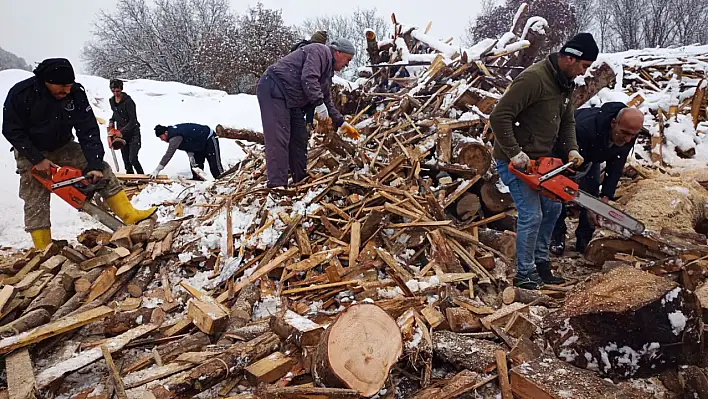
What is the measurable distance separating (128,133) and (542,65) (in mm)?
6943

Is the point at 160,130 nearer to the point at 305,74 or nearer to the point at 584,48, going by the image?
the point at 305,74

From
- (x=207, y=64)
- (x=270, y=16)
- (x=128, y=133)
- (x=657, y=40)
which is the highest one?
(x=270, y=16)

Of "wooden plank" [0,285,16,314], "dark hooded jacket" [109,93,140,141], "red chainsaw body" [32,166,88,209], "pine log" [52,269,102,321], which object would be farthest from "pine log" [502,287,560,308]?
"dark hooded jacket" [109,93,140,141]

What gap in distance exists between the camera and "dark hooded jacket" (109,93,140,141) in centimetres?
712

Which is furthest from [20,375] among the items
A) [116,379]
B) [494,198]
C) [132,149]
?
[132,149]

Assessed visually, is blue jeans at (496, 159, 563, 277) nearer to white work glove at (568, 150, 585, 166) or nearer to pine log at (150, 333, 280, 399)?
white work glove at (568, 150, 585, 166)

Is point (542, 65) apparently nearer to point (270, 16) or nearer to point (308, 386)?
point (308, 386)

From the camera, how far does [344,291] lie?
3260 millimetres

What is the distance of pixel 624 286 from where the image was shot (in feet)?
7.43

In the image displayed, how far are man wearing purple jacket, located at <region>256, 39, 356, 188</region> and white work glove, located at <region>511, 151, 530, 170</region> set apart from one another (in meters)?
2.16

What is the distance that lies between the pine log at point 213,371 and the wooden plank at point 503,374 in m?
1.24

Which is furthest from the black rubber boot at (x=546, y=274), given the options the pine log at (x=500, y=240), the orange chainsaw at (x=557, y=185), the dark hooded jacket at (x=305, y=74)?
the dark hooded jacket at (x=305, y=74)

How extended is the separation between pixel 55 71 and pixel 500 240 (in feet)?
14.5

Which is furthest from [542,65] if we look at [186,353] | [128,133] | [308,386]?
[128,133]
